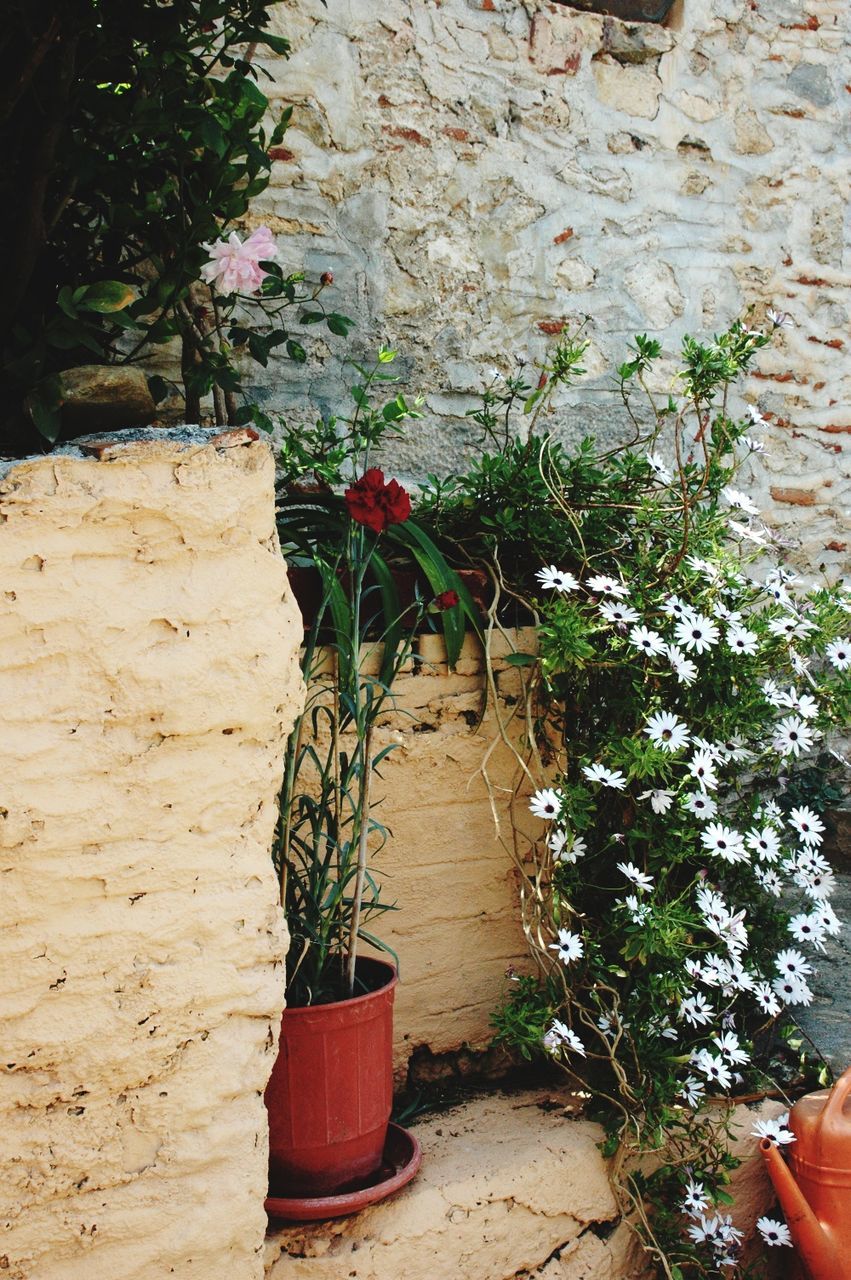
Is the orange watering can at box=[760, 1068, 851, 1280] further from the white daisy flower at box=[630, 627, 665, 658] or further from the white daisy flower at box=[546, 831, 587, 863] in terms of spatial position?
the white daisy flower at box=[630, 627, 665, 658]

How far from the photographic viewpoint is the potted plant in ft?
6.16

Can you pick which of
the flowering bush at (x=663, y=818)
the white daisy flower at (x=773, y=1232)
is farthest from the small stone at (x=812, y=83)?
the white daisy flower at (x=773, y=1232)

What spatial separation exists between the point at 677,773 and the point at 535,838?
1.13 ft

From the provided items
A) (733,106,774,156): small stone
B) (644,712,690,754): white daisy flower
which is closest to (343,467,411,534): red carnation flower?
(644,712,690,754): white daisy flower

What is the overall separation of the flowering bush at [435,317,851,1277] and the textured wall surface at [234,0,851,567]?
0.57 metres

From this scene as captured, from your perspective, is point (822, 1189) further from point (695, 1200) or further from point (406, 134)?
point (406, 134)

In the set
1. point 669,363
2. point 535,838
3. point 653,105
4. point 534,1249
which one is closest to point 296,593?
point 535,838

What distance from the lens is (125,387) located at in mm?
1844

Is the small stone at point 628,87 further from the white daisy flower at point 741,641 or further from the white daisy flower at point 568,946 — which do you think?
the white daisy flower at point 568,946

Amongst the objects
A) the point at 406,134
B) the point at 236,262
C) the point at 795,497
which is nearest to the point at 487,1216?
the point at 236,262

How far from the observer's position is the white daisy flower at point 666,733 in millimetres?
2238

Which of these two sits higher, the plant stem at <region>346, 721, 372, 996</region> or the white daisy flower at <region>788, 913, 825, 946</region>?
the plant stem at <region>346, 721, 372, 996</region>

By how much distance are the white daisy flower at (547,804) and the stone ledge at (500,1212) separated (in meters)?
0.63

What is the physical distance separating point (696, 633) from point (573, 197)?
157 centimetres
